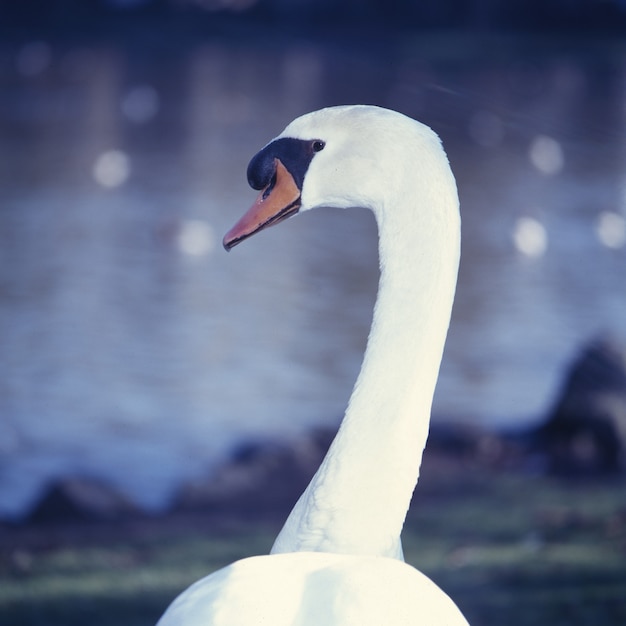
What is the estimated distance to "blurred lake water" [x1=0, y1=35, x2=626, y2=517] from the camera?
2.92 m

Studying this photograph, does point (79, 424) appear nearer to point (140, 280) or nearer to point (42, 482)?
point (42, 482)

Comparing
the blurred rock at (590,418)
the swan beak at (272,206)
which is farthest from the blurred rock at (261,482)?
the swan beak at (272,206)

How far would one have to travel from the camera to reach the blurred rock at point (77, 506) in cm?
240

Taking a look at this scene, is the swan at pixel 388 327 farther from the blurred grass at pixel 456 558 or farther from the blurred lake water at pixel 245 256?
the blurred grass at pixel 456 558

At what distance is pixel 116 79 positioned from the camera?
6344 mm

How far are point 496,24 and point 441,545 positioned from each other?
355cm

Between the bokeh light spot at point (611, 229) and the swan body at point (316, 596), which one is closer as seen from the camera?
the swan body at point (316, 596)

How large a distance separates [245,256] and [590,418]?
169 cm

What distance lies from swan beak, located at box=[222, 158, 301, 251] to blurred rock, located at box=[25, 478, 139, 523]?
1432 millimetres

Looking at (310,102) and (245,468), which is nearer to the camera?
(245,468)

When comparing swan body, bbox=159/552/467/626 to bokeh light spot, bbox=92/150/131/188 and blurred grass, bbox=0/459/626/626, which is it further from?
bokeh light spot, bbox=92/150/131/188

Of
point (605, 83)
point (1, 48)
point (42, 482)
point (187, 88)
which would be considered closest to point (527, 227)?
point (605, 83)

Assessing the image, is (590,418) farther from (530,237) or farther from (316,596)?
(316,596)

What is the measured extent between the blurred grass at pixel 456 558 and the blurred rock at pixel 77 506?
0.21 ft
